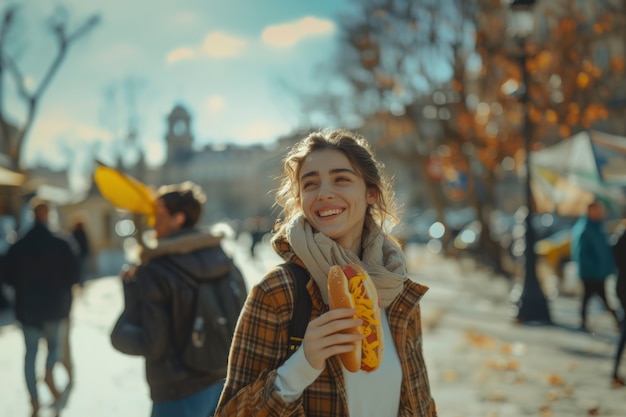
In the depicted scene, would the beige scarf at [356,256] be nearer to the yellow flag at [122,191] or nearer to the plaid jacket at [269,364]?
the plaid jacket at [269,364]

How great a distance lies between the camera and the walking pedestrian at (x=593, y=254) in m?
9.20

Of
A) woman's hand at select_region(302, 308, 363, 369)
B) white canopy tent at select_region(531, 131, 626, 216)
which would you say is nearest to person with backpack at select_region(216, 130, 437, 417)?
woman's hand at select_region(302, 308, 363, 369)

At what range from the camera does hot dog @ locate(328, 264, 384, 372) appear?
1.84 m

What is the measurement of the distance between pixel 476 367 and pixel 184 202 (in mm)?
4988

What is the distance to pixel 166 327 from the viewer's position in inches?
136

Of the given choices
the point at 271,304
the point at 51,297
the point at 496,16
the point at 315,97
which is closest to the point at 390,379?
the point at 271,304

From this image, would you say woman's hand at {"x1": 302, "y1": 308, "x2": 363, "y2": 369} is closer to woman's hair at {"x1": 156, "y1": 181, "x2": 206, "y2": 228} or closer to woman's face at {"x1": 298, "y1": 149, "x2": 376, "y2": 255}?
woman's face at {"x1": 298, "y1": 149, "x2": 376, "y2": 255}

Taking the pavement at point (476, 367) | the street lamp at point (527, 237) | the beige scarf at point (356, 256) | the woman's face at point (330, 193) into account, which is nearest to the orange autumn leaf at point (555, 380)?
the pavement at point (476, 367)

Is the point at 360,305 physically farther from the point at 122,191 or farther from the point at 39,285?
the point at 39,285

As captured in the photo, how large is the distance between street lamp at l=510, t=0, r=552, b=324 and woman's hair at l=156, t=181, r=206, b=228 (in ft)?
27.7

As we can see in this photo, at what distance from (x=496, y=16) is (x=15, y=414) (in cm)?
1655

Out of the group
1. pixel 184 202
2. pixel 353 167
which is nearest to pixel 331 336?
pixel 353 167

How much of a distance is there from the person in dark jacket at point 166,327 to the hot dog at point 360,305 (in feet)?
5.76

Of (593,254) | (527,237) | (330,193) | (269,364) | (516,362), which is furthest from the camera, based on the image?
(527,237)
